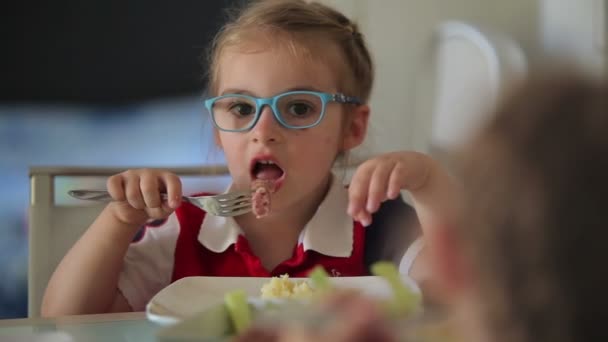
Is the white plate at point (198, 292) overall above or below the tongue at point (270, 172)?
below

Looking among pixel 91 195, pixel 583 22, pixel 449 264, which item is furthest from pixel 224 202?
pixel 583 22

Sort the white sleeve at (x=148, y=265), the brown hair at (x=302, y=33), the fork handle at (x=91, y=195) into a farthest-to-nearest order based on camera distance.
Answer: the brown hair at (x=302, y=33)
the white sleeve at (x=148, y=265)
the fork handle at (x=91, y=195)

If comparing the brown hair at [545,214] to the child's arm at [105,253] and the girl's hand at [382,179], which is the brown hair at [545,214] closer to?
the girl's hand at [382,179]

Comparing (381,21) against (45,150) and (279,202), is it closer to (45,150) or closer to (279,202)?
(45,150)

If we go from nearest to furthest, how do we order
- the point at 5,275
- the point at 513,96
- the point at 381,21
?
the point at 513,96
the point at 5,275
the point at 381,21

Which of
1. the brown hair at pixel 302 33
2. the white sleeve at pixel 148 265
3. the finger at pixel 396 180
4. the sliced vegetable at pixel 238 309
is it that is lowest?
the white sleeve at pixel 148 265

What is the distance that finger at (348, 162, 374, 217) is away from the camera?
0.59 meters

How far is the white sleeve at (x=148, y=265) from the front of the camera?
2.87ft

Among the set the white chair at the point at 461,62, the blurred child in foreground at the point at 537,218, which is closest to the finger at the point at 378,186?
the blurred child in foreground at the point at 537,218

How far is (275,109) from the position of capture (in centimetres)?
89

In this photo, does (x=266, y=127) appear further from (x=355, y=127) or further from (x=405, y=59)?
(x=405, y=59)

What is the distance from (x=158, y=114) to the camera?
7.00 ft

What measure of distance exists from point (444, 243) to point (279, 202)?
0.71 metres

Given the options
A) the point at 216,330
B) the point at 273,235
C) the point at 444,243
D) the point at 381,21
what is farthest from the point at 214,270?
the point at 381,21
